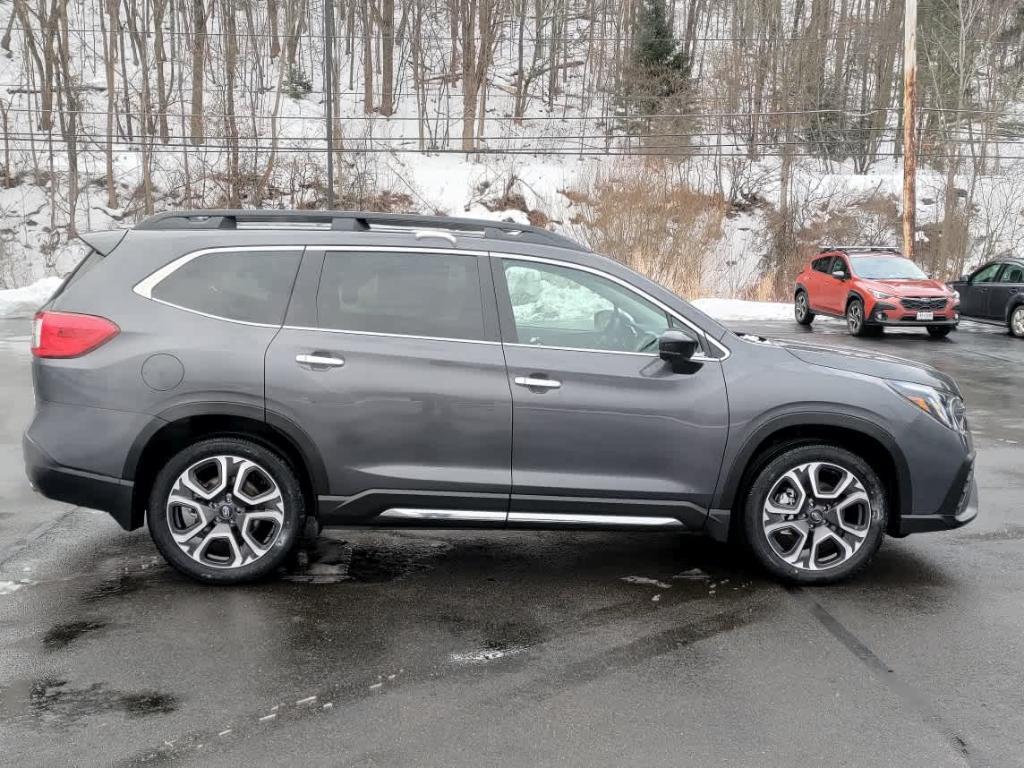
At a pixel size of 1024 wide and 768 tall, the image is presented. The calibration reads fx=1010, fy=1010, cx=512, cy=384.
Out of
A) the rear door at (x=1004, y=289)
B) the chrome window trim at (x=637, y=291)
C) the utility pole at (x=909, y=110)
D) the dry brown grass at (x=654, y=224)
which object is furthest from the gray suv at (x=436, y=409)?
the dry brown grass at (x=654, y=224)

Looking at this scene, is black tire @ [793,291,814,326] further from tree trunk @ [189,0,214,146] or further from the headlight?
tree trunk @ [189,0,214,146]

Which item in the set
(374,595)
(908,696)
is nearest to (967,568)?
(908,696)

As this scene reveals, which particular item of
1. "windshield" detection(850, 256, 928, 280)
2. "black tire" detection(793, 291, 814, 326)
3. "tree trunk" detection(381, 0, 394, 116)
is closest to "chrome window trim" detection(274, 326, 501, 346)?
"windshield" detection(850, 256, 928, 280)

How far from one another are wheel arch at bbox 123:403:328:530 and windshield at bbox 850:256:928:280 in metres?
17.1

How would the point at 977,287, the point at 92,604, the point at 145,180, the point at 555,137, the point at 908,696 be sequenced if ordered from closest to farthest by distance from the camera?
1. the point at 908,696
2. the point at 92,604
3. the point at 977,287
4. the point at 145,180
5. the point at 555,137

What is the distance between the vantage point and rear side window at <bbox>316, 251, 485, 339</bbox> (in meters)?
5.11

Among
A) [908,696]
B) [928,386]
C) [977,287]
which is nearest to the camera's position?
[908,696]

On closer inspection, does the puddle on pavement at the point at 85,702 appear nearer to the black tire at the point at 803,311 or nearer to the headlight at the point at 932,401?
the headlight at the point at 932,401

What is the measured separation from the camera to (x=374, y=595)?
5055mm

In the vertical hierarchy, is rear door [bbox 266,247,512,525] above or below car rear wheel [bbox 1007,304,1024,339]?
above

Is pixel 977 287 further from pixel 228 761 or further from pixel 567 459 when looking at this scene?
pixel 228 761

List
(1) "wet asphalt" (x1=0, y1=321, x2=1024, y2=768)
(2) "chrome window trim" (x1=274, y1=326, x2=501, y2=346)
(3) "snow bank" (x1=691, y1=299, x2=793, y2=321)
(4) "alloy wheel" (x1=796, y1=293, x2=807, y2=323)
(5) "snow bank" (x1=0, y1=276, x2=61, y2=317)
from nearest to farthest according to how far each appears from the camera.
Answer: (1) "wet asphalt" (x1=0, y1=321, x2=1024, y2=768), (2) "chrome window trim" (x1=274, y1=326, x2=501, y2=346), (5) "snow bank" (x1=0, y1=276, x2=61, y2=317), (4) "alloy wheel" (x1=796, y1=293, x2=807, y2=323), (3) "snow bank" (x1=691, y1=299, x2=793, y2=321)

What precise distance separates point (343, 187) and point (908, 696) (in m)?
42.1

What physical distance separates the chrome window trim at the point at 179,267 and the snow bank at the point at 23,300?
57.3 ft
